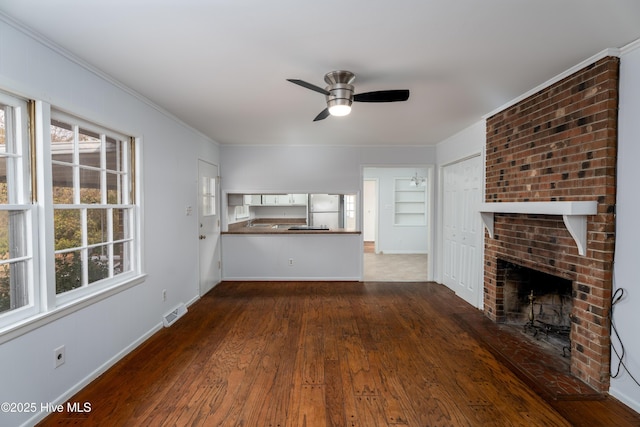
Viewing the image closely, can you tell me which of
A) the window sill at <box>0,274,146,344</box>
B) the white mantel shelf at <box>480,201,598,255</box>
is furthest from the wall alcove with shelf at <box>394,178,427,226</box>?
the window sill at <box>0,274,146,344</box>

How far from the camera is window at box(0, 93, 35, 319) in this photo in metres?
1.78

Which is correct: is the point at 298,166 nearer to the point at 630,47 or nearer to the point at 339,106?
the point at 339,106

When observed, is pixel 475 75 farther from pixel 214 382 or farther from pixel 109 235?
pixel 109 235

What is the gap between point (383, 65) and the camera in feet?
7.54

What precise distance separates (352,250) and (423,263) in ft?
7.90

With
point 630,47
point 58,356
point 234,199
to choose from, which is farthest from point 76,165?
point 630,47

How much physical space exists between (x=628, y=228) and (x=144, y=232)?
12.6ft

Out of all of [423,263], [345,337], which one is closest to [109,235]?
[345,337]

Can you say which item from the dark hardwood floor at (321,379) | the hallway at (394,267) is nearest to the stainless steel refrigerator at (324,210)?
the hallway at (394,267)

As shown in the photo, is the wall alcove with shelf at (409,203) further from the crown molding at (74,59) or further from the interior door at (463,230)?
the crown molding at (74,59)

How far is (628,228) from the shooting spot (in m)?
2.04

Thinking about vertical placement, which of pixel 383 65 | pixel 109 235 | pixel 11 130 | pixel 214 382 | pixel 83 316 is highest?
pixel 383 65

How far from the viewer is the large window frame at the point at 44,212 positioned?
6.00 feet

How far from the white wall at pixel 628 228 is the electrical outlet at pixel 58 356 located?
12.2ft
